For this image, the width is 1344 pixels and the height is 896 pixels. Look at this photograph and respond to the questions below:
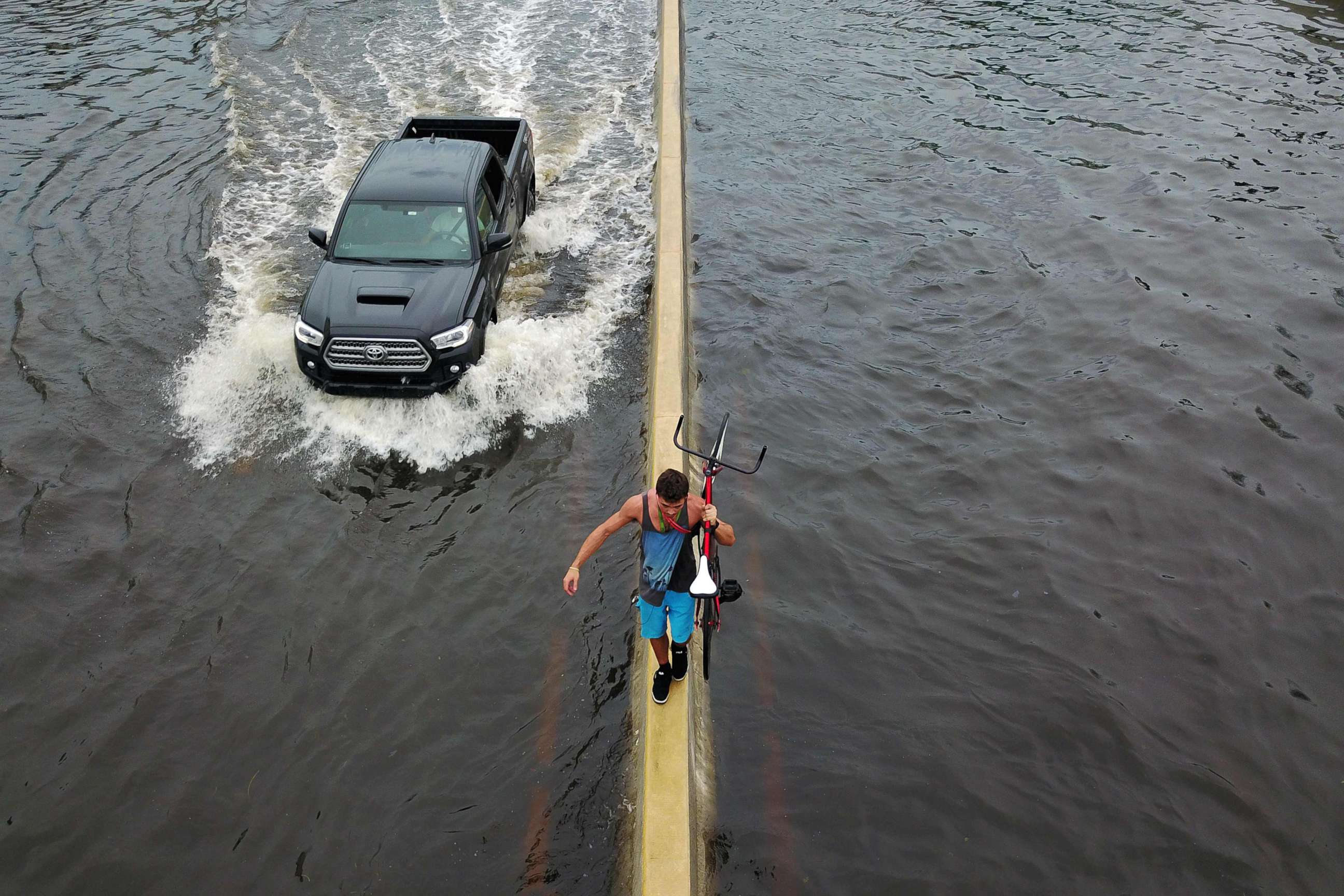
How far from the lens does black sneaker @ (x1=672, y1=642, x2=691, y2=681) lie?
6000 mm

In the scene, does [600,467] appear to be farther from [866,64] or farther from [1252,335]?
[866,64]

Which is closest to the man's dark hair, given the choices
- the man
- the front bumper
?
the man

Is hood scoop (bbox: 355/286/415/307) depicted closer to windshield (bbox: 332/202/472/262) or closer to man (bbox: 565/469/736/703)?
windshield (bbox: 332/202/472/262)

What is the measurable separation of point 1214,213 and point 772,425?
7867 mm

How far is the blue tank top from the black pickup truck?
4110 millimetres

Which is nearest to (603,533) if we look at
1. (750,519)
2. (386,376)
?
(750,519)

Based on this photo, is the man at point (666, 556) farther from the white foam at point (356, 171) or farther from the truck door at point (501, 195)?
the truck door at point (501, 195)

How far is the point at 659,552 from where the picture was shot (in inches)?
221

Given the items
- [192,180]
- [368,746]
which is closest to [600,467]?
[368,746]

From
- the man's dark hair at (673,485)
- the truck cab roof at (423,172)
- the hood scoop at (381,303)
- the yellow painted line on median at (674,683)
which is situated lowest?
the yellow painted line on median at (674,683)

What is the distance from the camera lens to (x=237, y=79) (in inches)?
671

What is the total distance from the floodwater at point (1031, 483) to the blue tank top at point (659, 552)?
1380 millimetres

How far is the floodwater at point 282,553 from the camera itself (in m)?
5.82

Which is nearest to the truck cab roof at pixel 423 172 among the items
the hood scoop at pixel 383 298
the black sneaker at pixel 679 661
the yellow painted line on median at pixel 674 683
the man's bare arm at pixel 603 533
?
the hood scoop at pixel 383 298
